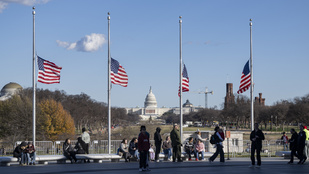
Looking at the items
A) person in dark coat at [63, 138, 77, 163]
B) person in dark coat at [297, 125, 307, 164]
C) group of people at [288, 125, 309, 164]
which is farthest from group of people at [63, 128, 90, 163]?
person in dark coat at [297, 125, 307, 164]

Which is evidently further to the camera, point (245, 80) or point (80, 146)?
point (245, 80)

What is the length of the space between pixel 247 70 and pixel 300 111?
57.3m

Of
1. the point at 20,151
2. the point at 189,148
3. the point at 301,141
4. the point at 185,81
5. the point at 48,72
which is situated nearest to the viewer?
the point at 301,141

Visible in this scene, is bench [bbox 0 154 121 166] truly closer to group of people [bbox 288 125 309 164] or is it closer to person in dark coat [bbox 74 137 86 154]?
person in dark coat [bbox 74 137 86 154]

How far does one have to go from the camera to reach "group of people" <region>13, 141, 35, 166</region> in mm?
23312

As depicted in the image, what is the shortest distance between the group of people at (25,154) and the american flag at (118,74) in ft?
25.8

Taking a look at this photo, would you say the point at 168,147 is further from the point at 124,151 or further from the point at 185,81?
the point at 185,81

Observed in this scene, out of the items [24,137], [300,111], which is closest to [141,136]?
[24,137]

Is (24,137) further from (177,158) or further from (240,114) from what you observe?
(240,114)

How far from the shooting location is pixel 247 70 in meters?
33.3

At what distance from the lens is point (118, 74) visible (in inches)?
1189

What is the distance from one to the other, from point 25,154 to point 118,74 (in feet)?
28.2

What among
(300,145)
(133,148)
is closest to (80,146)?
(133,148)

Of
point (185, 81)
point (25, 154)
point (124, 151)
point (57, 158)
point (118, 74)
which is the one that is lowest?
point (57, 158)
